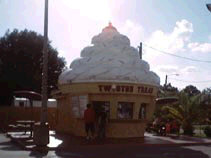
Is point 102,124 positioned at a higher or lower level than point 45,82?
lower

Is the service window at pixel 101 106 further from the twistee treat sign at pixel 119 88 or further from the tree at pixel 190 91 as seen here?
the tree at pixel 190 91

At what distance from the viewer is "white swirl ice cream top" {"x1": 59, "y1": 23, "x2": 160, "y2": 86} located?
71.7 ft

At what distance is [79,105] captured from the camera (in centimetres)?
2262

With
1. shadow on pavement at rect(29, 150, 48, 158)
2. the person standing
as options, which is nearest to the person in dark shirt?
the person standing

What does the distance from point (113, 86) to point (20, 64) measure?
27.3m

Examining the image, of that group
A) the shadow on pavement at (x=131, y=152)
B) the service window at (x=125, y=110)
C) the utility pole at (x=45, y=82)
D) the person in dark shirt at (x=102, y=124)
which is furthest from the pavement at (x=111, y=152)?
the service window at (x=125, y=110)

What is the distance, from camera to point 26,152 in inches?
640

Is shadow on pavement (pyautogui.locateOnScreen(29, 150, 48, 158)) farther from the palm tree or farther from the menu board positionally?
the palm tree

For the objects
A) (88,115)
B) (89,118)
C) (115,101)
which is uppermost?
(115,101)

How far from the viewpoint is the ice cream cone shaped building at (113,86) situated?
21.9 meters

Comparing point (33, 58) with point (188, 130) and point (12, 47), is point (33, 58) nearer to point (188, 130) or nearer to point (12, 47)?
point (12, 47)

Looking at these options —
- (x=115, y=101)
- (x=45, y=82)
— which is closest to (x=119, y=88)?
(x=115, y=101)

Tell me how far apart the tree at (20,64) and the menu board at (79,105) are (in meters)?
24.0

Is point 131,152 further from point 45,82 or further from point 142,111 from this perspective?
point 142,111
